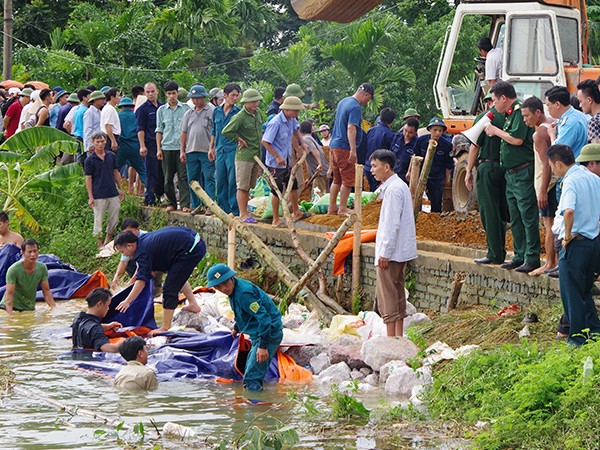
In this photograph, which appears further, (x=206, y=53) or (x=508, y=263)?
(x=206, y=53)

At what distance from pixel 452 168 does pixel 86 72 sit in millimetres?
16594

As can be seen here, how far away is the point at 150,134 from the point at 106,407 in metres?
9.40

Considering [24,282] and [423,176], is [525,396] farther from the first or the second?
[24,282]

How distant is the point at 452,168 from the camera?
16.6m

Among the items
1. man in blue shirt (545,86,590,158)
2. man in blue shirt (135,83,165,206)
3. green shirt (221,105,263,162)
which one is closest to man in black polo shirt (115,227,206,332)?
green shirt (221,105,263,162)

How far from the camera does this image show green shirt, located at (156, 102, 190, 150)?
18.1 meters

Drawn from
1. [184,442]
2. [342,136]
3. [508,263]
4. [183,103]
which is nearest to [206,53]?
[183,103]

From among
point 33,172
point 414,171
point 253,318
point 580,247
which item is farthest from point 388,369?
point 33,172

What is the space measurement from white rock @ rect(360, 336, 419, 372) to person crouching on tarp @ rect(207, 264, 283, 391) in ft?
3.13

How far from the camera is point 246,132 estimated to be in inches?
637

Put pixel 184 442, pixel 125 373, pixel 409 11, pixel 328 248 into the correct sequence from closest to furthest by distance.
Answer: pixel 184 442, pixel 125 373, pixel 328 248, pixel 409 11

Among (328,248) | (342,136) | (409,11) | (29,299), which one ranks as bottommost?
(29,299)

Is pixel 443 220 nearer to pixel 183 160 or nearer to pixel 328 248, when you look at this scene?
pixel 328 248

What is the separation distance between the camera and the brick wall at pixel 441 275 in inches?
446
